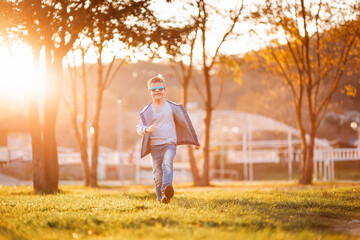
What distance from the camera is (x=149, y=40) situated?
1423 cm

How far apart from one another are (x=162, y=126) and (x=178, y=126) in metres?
0.40

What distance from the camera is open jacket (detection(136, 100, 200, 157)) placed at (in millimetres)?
8586

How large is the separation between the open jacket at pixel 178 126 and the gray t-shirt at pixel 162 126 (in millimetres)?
90

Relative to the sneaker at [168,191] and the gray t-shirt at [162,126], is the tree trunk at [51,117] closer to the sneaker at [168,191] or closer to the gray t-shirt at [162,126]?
the gray t-shirt at [162,126]

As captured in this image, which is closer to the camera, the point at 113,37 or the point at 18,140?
the point at 113,37

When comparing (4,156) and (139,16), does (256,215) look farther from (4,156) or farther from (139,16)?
(4,156)

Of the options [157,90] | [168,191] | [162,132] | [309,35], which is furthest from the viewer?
[309,35]

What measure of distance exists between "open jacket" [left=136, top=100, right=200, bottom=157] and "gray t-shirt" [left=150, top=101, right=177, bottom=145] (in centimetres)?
9

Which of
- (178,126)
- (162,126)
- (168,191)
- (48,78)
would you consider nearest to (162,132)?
(162,126)

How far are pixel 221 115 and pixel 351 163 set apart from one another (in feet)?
70.5

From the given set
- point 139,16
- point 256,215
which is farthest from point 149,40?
point 256,215

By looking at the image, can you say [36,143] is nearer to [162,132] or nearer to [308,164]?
[162,132]

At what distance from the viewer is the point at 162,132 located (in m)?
8.65

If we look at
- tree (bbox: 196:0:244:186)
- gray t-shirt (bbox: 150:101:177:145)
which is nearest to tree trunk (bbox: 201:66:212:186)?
tree (bbox: 196:0:244:186)
